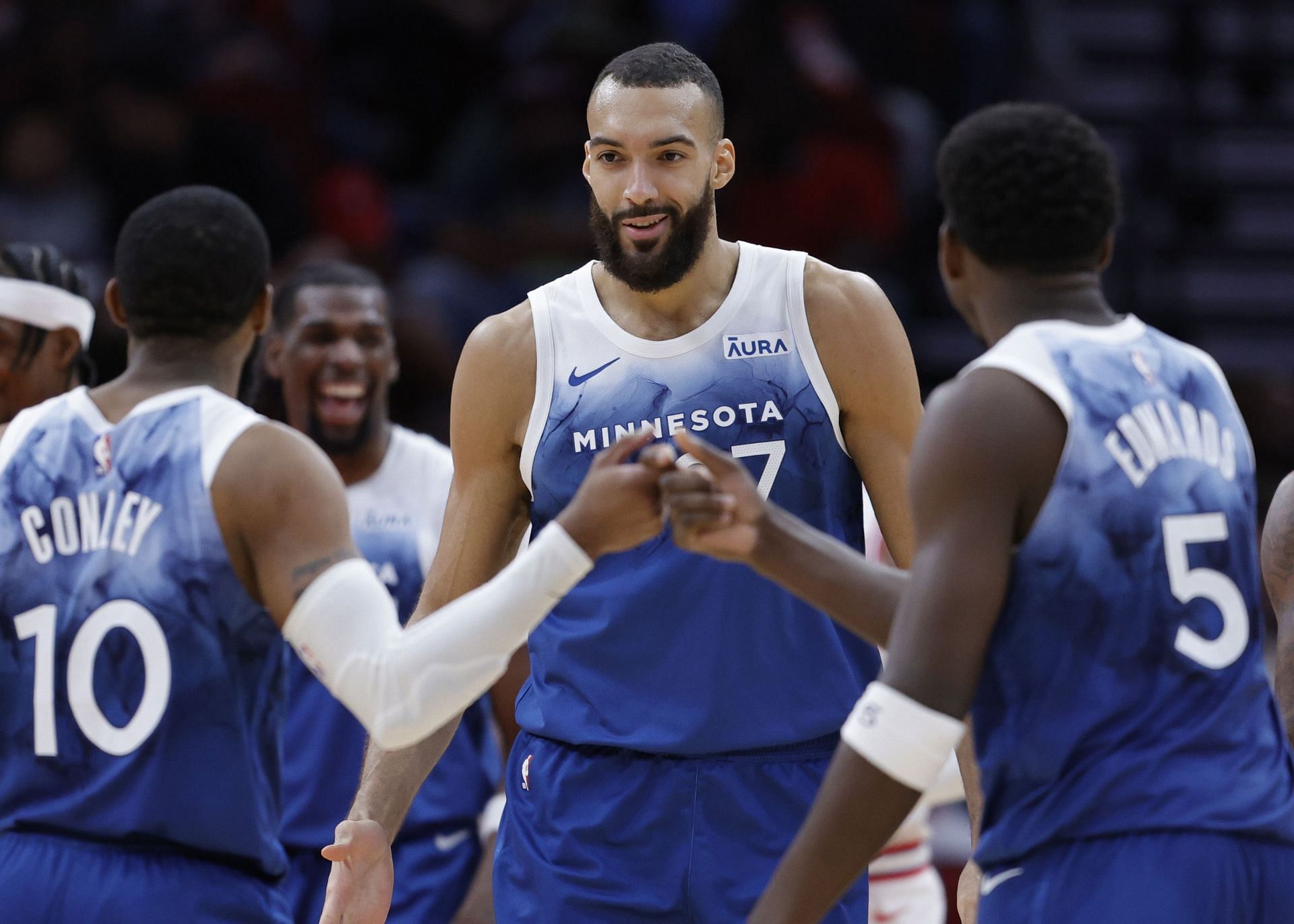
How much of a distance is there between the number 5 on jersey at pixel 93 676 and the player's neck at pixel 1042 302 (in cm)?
153

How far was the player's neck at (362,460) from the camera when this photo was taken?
20.0 ft

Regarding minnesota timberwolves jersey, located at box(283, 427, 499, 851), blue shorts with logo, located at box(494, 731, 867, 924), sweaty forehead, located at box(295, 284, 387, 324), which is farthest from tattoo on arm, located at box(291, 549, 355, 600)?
sweaty forehead, located at box(295, 284, 387, 324)

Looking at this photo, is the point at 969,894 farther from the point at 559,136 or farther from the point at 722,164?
the point at 559,136

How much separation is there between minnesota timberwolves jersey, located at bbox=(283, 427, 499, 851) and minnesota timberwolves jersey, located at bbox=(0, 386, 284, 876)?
2352 millimetres

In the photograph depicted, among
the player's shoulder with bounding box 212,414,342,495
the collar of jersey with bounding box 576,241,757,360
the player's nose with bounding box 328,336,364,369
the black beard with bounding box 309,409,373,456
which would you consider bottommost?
the black beard with bounding box 309,409,373,456

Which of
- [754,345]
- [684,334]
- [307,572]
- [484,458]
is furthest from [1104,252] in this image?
[484,458]

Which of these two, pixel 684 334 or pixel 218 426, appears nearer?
pixel 218 426

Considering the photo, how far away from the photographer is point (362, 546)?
593cm

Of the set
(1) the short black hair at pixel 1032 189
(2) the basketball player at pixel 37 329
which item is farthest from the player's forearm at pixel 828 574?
(2) the basketball player at pixel 37 329

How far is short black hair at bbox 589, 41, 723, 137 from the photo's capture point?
170 inches

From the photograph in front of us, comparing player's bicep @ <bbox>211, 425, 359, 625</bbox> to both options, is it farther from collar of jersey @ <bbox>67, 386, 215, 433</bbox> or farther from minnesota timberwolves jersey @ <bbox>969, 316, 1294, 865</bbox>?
minnesota timberwolves jersey @ <bbox>969, 316, 1294, 865</bbox>

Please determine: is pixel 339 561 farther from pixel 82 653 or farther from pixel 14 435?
pixel 14 435

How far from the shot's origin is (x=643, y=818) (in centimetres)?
411

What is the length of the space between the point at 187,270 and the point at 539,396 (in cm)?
97
